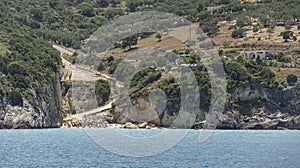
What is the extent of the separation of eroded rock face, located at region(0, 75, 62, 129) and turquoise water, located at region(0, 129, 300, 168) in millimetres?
7966

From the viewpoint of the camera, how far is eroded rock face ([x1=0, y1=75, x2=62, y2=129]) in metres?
91.6

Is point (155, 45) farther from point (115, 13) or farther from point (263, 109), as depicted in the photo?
point (115, 13)

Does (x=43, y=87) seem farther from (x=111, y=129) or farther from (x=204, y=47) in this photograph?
(x=204, y=47)

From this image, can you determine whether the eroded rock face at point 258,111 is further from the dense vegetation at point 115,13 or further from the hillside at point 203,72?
the dense vegetation at point 115,13

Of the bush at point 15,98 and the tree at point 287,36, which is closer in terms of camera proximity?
the bush at point 15,98

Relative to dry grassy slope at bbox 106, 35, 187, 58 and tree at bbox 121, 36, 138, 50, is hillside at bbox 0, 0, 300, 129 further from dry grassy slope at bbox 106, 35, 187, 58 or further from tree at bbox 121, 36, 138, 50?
tree at bbox 121, 36, 138, 50

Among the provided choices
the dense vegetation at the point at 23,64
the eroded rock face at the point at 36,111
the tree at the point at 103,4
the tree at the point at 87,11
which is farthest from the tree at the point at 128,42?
the tree at the point at 103,4

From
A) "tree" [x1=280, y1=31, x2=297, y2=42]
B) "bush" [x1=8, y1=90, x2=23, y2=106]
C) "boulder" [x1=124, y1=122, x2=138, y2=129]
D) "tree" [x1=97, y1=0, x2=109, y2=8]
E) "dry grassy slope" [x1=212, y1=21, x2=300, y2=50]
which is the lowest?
"boulder" [x1=124, y1=122, x2=138, y2=129]

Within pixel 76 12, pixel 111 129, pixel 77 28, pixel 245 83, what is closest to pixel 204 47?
pixel 245 83

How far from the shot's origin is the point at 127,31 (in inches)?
5832

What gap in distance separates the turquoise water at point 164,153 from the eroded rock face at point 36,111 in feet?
26.1

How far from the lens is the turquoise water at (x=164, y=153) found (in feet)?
169

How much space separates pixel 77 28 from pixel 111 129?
77.3 m

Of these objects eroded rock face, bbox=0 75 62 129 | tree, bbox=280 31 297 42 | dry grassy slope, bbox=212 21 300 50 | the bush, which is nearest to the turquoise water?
eroded rock face, bbox=0 75 62 129
